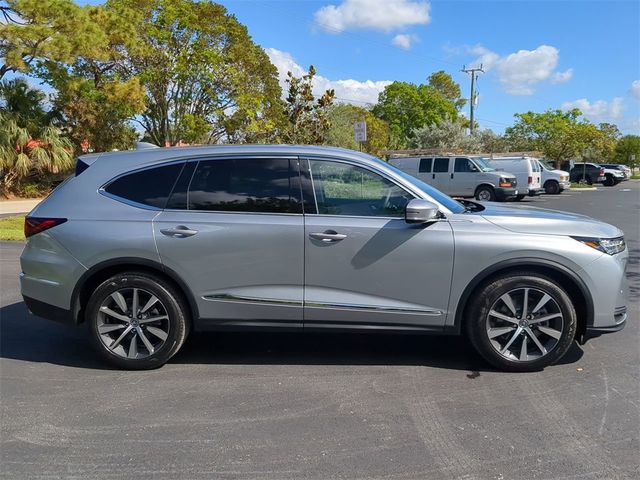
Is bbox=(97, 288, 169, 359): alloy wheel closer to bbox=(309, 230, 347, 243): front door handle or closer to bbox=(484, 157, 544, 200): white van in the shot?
bbox=(309, 230, 347, 243): front door handle

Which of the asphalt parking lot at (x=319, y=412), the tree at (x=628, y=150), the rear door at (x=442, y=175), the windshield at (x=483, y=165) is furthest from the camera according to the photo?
the tree at (x=628, y=150)

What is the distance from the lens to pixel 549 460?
3113 millimetres

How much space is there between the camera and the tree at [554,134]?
47469mm

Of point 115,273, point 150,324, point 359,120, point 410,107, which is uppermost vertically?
point 410,107

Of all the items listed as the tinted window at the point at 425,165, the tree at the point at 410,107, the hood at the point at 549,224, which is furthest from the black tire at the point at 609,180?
the hood at the point at 549,224

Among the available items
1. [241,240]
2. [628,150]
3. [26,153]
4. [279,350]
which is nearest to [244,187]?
[241,240]

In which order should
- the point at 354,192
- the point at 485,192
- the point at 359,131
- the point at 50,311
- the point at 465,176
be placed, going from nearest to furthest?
the point at 354,192 → the point at 50,311 → the point at 359,131 → the point at 485,192 → the point at 465,176

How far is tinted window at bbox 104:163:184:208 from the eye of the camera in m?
4.49

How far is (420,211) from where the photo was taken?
13.3 ft

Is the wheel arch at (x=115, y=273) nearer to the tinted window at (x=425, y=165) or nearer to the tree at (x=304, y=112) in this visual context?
the tree at (x=304, y=112)

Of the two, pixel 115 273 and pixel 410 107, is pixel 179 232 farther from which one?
pixel 410 107

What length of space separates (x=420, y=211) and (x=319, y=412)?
1.60m

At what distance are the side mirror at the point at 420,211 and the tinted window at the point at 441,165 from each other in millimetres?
19604

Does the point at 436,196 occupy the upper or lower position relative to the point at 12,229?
upper
